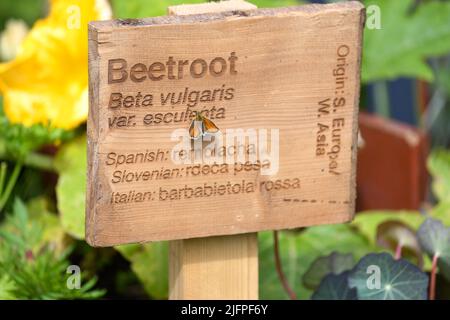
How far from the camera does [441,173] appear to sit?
165 centimetres

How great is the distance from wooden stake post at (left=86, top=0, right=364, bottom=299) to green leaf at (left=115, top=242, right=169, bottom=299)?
0.64ft

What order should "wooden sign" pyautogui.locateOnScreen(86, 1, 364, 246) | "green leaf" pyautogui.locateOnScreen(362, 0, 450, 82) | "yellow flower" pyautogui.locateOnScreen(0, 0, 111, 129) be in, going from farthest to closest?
"green leaf" pyautogui.locateOnScreen(362, 0, 450, 82)
"yellow flower" pyautogui.locateOnScreen(0, 0, 111, 129)
"wooden sign" pyautogui.locateOnScreen(86, 1, 364, 246)

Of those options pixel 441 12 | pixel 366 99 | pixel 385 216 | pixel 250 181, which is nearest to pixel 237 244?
pixel 250 181

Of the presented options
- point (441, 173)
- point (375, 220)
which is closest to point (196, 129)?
point (375, 220)

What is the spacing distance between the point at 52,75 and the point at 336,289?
2.02ft

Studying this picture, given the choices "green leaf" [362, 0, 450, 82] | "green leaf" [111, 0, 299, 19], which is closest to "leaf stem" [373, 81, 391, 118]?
Result: "green leaf" [362, 0, 450, 82]

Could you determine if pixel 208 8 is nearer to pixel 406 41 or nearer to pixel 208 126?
pixel 208 126

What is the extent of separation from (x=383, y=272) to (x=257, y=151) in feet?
0.79

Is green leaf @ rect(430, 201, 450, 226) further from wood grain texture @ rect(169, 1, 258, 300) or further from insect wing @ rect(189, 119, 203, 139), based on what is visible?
insect wing @ rect(189, 119, 203, 139)

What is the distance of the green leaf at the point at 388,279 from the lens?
1154 mm

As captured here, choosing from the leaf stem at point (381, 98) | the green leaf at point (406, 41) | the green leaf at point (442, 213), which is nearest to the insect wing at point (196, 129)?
the green leaf at point (442, 213)

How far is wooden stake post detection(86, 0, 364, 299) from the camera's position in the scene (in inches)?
39.2

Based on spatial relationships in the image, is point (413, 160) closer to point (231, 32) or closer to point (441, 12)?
point (441, 12)

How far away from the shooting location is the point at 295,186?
1095 mm
